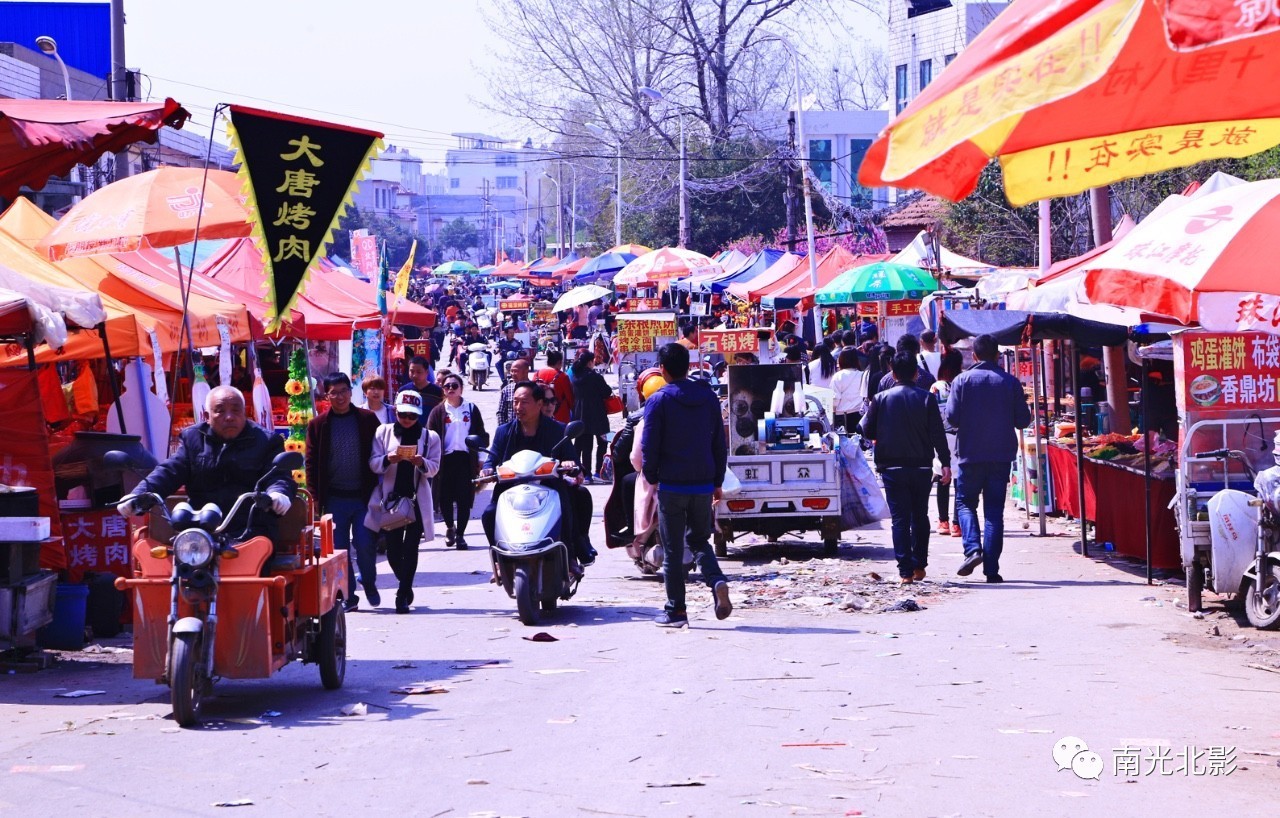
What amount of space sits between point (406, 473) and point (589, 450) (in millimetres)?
10110

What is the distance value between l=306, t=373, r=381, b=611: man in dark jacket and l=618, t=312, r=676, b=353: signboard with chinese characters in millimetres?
17473

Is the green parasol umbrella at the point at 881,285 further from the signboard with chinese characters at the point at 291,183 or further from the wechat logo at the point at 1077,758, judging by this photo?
the wechat logo at the point at 1077,758

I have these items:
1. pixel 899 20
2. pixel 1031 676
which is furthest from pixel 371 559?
pixel 899 20

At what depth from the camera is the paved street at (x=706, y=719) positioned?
6238 millimetres

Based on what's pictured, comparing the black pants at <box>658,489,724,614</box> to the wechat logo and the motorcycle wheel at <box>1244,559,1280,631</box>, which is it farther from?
the wechat logo

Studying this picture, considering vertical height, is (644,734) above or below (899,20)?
below

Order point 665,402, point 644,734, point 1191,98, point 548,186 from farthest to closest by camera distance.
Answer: point 548,186 < point 665,402 < point 644,734 < point 1191,98

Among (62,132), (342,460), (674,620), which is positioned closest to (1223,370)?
(674,620)

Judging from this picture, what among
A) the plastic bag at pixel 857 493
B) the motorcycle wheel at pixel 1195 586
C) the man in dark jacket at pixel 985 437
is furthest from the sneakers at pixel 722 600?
the plastic bag at pixel 857 493

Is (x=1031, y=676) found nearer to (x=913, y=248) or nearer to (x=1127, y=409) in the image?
(x=1127, y=409)

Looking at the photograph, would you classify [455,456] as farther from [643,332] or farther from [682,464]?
[643,332]

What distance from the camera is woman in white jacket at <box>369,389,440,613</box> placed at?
1159cm

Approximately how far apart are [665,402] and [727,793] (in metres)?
4.84

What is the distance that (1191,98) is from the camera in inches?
216
